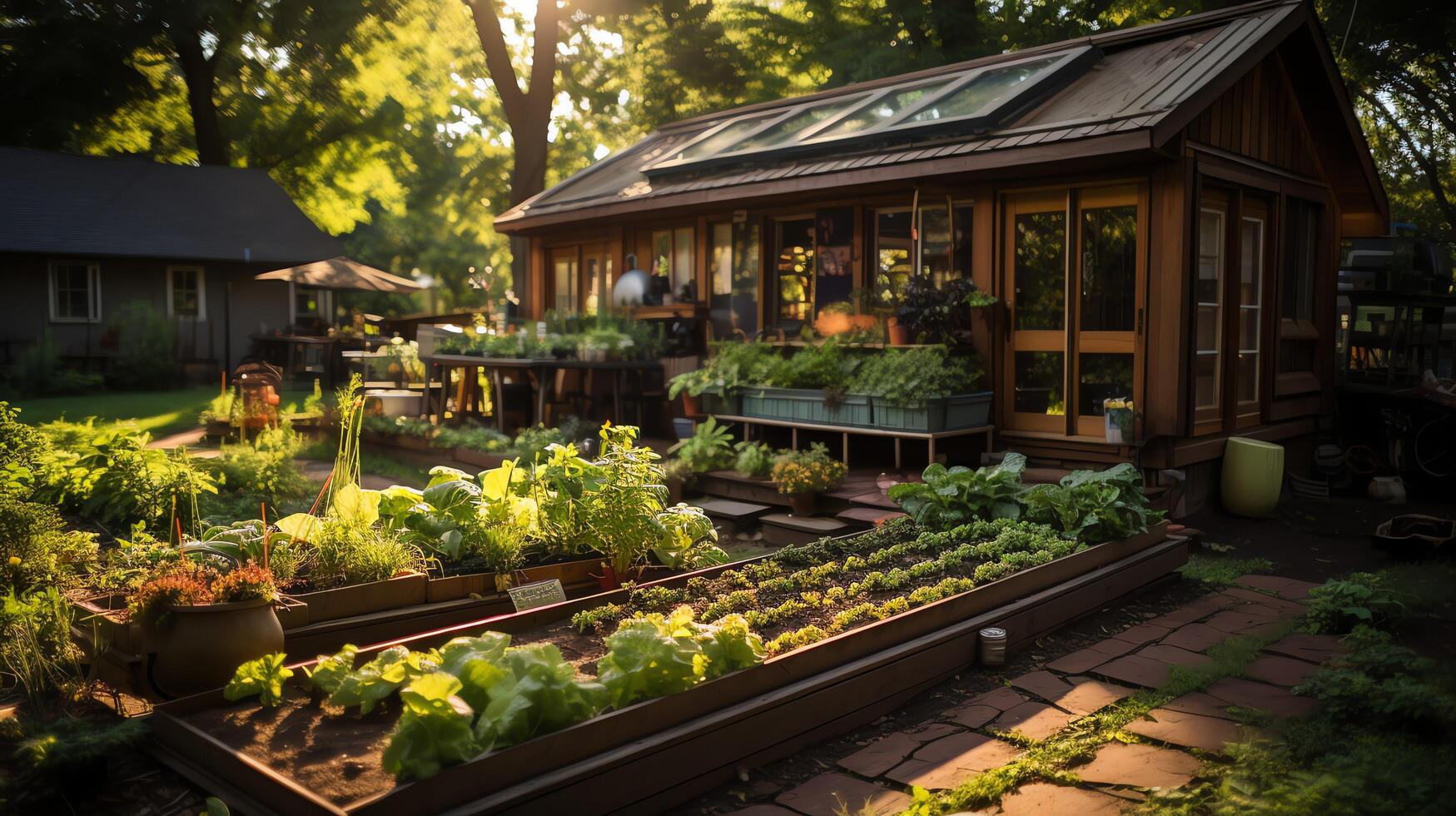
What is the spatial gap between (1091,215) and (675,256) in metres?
5.29

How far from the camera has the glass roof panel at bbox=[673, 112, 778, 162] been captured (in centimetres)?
1168

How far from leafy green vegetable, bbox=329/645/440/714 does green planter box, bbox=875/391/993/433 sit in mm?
5485

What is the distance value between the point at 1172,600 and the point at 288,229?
72.8 ft

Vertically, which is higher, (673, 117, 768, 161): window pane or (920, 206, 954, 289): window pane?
(673, 117, 768, 161): window pane

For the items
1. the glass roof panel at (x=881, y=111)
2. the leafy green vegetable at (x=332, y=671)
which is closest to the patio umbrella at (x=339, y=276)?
the glass roof panel at (x=881, y=111)

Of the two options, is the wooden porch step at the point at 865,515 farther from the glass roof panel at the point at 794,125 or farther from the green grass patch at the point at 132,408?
the green grass patch at the point at 132,408

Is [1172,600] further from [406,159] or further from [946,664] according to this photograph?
[406,159]

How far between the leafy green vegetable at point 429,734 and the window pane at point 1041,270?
706cm

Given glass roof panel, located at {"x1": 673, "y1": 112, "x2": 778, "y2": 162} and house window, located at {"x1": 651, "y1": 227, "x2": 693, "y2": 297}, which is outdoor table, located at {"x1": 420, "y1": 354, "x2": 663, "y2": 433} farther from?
glass roof panel, located at {"x1": 673, "y1": 112, "x2": 778, "y2": 162}

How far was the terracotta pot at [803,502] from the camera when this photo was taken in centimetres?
813

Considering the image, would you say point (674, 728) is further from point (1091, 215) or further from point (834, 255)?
point (834, 255)

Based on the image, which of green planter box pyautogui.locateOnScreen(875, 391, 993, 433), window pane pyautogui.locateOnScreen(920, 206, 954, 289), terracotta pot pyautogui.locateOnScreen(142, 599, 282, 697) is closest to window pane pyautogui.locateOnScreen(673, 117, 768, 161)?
window pane pyautogui.locateOnScreen(920, 206, 954, 289)

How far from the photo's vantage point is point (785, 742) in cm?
377

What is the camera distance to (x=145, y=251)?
20.4 metres
